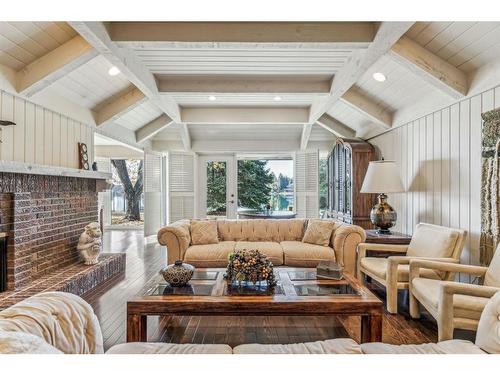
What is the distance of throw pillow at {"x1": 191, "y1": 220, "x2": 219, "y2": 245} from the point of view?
13.8ft

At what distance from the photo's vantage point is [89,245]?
425 cm

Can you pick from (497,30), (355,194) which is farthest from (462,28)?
(355,194)

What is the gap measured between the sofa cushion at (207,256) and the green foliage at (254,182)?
532cm

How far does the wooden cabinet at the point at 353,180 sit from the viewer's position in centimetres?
542

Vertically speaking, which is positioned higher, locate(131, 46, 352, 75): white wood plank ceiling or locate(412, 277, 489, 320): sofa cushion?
locate(131, 46, 352, 75): white wood plank ceiling

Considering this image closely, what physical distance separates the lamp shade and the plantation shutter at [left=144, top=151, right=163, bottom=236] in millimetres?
4786

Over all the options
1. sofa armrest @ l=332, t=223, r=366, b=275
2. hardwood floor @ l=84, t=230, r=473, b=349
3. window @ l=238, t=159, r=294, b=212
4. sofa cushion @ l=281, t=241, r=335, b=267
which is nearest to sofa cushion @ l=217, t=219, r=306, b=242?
sofa cushion @ l=281, t=241, r=335, b=267

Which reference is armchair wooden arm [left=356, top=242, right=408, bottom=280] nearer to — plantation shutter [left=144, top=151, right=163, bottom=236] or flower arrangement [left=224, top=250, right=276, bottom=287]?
flower arrangement [left=224, top=250, right=276, bottom=287]

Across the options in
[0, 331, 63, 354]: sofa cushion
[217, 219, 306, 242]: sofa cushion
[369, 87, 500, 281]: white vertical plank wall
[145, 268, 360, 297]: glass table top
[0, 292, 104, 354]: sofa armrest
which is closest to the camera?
[0, 331, 63, 354]: sofa cushion

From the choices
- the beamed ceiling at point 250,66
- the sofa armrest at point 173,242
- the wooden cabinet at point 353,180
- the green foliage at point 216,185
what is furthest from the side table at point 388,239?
the green foliage at point 216,185

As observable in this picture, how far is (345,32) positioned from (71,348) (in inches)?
108

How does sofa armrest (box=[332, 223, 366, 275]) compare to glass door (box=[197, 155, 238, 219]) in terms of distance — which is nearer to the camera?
sofa armrest (box=[332, 223, 366, 275])

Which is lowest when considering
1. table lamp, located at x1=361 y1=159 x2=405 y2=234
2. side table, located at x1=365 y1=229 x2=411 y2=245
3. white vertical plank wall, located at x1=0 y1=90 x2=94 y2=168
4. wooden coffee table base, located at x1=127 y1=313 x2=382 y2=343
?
wooden coffee table base, located at x1=127 y1=313 x2=382 y2=343

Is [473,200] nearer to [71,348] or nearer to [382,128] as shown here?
[382,128]
